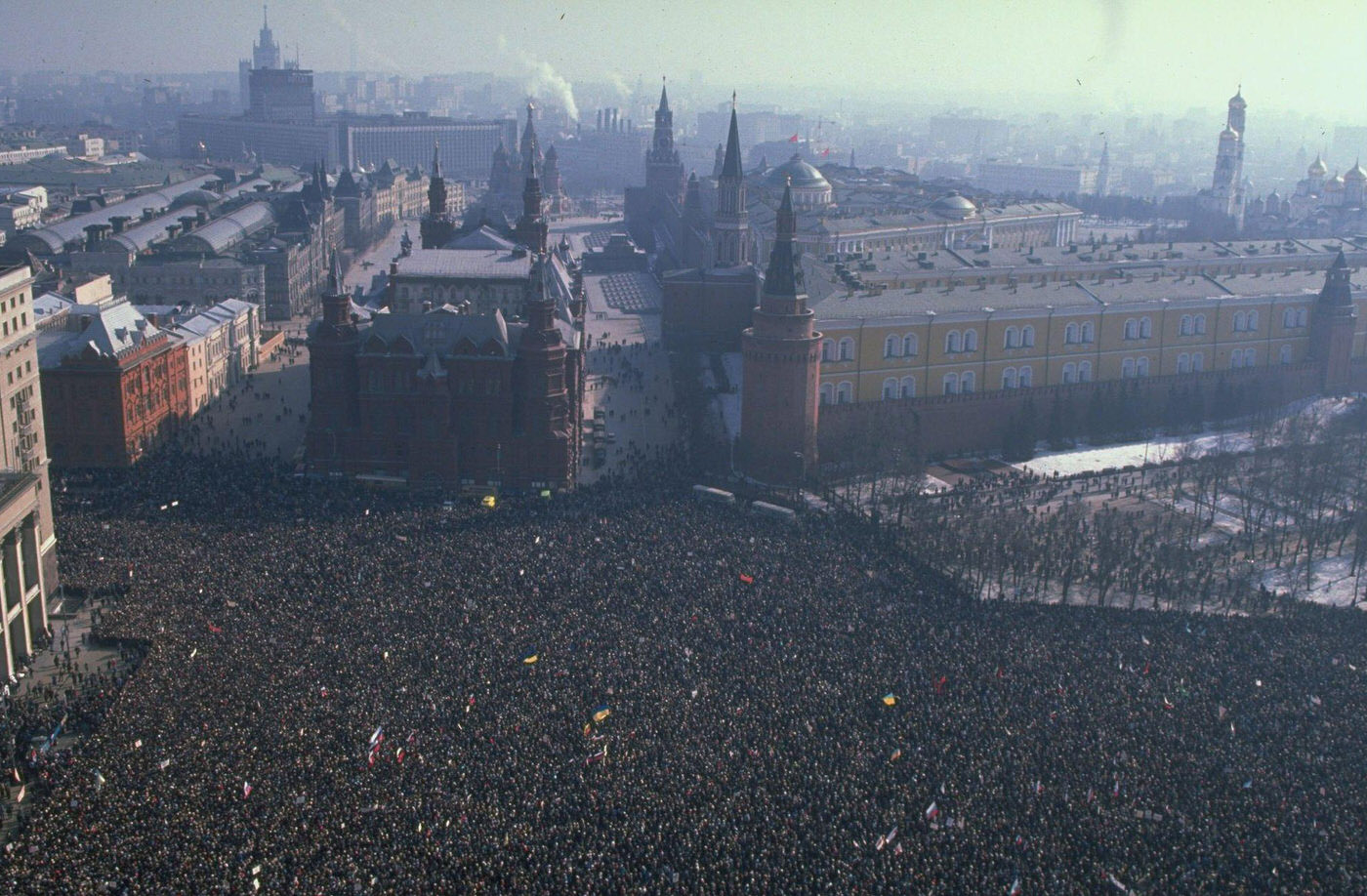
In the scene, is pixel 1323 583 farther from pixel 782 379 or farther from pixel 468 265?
pixel 468 265

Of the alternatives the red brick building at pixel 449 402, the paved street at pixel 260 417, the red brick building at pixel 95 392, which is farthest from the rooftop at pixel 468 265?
the red brick building at pixel 95 392

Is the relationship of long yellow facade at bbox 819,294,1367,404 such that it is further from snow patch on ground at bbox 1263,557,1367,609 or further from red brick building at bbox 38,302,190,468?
red brick building at bbox 38,302,190,468

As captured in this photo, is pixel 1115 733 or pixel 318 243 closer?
pixel 1115 733

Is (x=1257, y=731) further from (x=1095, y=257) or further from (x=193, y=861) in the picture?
(x=1095, y=257)

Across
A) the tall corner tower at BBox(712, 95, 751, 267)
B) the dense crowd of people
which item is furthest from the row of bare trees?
the tall corner tower at BBox(712, 95, 751, 267)

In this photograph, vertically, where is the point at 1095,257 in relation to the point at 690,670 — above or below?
above

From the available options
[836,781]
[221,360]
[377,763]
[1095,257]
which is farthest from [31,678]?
[1095,257]

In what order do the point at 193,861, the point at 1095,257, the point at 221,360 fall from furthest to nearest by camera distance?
the point at 1095,257, the point at 221,360, the point at 193,861
